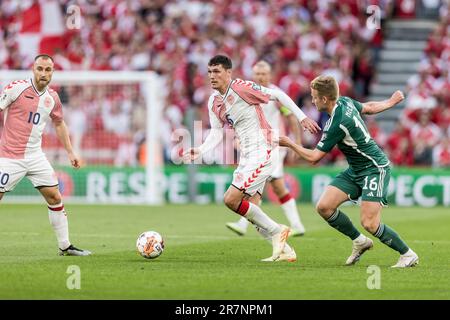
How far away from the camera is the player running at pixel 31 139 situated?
1255 cm

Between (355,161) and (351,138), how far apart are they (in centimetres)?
33

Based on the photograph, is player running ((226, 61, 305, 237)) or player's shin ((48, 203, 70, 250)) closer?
player's shin ((48, 203, 70, 250))

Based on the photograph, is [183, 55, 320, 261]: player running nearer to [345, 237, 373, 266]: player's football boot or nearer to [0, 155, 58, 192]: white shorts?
[345, 237, 373, 266]: player's football boot

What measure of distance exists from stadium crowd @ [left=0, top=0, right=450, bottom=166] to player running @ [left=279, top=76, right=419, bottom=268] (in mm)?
13660

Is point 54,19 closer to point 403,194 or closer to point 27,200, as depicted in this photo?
point 27,200

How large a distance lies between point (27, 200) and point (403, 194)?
9.04 meters

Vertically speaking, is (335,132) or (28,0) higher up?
(28,0)

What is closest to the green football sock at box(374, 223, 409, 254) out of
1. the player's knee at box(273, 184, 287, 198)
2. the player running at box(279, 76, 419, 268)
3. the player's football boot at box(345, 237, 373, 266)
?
the player running at box(279, 76, 419, 268)

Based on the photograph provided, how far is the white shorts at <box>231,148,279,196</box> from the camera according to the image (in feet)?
40.0

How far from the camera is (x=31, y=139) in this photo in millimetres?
12688

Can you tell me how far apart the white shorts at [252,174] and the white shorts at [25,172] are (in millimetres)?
A: 2279

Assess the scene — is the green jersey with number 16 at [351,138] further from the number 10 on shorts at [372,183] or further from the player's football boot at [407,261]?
the player's football boot at [407,261]

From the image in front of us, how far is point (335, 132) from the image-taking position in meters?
11.3
